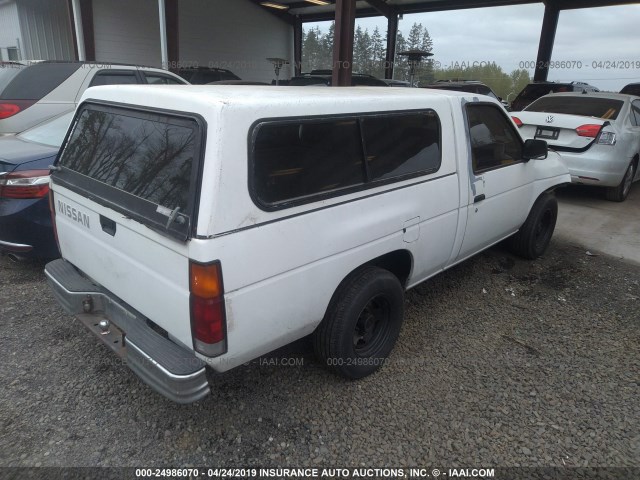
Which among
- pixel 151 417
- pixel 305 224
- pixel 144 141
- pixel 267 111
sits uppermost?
pixel 267 111

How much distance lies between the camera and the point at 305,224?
2.25m

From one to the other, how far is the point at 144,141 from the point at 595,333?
3.42 metres

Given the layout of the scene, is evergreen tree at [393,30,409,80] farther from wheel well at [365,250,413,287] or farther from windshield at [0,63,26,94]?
wheel well at [365,250,413,287]

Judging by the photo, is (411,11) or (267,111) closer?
(267,111)

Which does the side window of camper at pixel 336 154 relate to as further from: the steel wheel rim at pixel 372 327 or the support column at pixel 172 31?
the support column at pixel 172 31

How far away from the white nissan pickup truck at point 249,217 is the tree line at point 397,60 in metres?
18.1

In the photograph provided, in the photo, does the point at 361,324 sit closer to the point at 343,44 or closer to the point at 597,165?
the point at 597,165

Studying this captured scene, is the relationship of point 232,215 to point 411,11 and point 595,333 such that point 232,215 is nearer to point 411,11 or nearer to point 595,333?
point 595,333

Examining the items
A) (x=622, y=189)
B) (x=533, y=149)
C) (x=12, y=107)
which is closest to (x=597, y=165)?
(x=622, y=189)

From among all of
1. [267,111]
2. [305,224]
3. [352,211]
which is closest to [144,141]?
[267,111]

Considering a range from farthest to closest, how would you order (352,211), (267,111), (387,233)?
(387,233) < (352,211) < (267,111)

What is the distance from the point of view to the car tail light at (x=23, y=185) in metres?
3.67

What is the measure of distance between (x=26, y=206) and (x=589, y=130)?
6.82m

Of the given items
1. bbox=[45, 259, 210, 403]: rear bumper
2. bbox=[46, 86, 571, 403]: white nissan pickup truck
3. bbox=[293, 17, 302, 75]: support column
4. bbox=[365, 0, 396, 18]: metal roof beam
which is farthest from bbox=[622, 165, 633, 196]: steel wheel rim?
bbox=[293, 17, 302, 75]: support column
